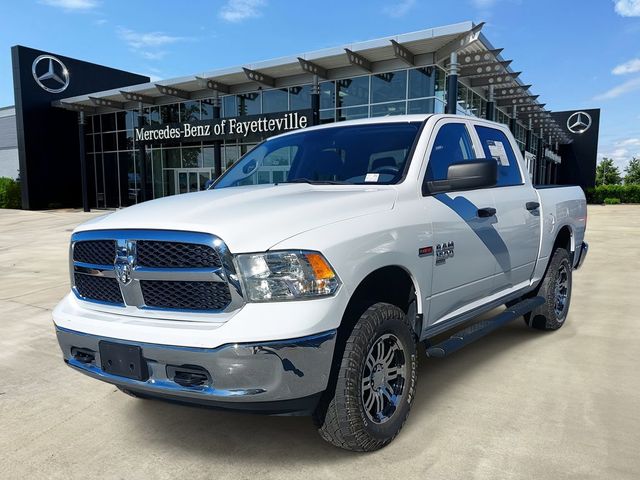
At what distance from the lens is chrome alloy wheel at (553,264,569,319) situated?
5.07m

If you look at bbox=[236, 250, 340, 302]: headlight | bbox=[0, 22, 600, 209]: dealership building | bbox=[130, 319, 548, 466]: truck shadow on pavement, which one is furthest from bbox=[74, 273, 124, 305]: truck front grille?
bbox=[0, 22, 600, 209]: dealership building

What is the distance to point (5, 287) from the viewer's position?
766cm

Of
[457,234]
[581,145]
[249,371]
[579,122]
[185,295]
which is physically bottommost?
[249,371]

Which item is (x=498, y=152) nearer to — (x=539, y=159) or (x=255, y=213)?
(x=255, y=213)

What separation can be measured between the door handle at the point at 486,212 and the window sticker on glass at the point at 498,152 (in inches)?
26.1

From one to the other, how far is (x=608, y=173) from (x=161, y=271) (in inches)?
3583

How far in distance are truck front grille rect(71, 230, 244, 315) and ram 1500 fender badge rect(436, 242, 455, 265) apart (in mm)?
1415

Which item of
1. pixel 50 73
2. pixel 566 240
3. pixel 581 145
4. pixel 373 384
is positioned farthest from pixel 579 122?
pixel 373 384

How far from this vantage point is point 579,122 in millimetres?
45406

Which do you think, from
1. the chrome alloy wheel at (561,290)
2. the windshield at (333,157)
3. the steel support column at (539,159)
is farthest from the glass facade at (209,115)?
the windshield at (333,157)

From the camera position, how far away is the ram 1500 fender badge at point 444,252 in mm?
3150

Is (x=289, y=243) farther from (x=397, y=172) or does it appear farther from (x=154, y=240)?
(x=397, y=172)

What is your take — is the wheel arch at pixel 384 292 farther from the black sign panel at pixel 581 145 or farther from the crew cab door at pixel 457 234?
the black sign panel at pixel 581 145

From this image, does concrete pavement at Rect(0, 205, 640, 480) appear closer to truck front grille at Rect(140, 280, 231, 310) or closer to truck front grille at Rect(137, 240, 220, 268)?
truck front grille at Rect(140, 280, 231, 310)
